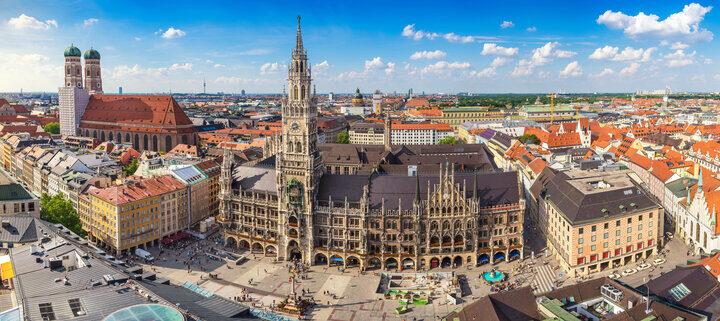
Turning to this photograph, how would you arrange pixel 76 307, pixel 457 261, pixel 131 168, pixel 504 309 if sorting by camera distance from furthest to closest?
pixel 131 168 → pixel 457 261 → pixel 504 309 → pixel 76 307

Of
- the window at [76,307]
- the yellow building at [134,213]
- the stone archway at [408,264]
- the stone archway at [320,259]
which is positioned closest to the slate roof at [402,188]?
the stone archway at [408,264]

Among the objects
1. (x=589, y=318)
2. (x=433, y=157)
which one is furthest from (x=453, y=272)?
(x=433, y=157)

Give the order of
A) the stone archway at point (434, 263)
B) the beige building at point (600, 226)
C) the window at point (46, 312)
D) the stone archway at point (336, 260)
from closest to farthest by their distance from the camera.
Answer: the window at point (46, 312)
the beige building at point (600, 226)
the stone archway at point (434, 263)
the stone archway at point (336, 260)

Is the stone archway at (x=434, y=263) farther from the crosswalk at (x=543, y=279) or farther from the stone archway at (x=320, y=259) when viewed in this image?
the stone archway at (x=320, y=259)

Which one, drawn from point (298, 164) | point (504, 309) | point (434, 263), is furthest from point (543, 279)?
point (298, 164)

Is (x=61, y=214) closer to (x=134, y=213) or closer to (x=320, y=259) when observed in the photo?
(x=134, y=213)

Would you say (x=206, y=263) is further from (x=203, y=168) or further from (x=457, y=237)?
(x=457, y=237)
